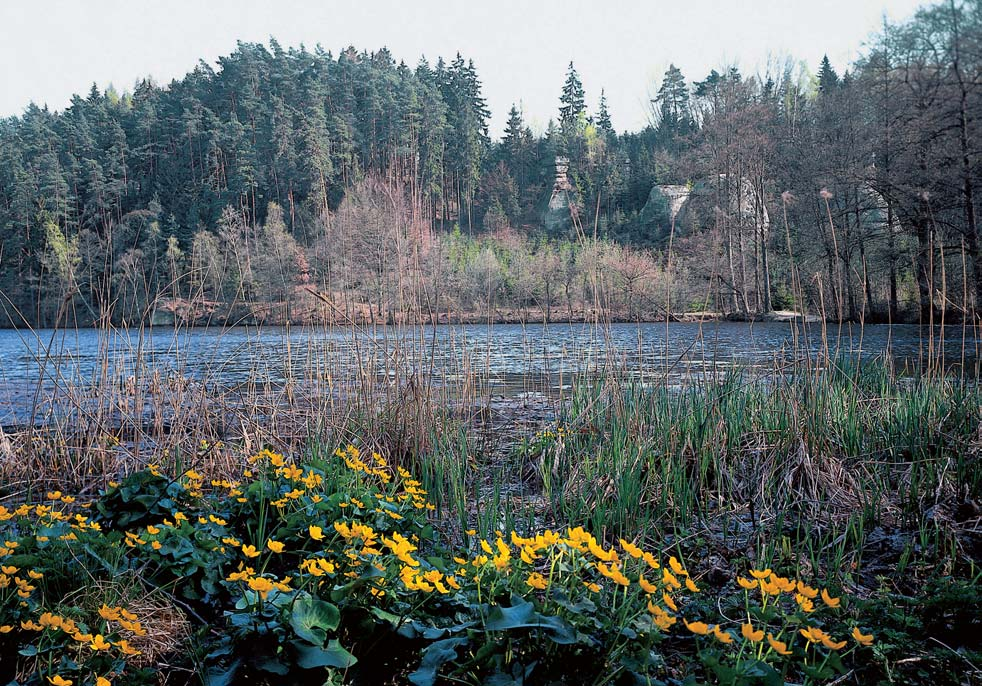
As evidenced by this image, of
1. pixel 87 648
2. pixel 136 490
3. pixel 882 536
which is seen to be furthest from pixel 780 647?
pixel 136 490

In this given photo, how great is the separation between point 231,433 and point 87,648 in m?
2.42

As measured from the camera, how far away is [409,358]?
3.76 m

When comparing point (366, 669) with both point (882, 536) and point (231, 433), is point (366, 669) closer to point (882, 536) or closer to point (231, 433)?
point (882, 536)

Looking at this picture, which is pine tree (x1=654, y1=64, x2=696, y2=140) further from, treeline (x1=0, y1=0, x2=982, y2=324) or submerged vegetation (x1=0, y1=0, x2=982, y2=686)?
submerged vegetation (x1=0, y1=0, x2=982, y2=686)

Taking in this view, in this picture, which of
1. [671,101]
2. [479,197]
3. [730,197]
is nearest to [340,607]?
[730,197]

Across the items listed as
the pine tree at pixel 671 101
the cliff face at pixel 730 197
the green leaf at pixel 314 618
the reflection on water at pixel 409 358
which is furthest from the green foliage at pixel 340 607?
the pine tree at pixel 671 101


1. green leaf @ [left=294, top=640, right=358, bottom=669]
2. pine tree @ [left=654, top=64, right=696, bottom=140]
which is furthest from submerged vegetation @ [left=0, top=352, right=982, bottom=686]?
pine tree @ [left=654, top=64, right=696, bottom=140]

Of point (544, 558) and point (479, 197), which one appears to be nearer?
point (544, 558)

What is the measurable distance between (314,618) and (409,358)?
2663 millimetres

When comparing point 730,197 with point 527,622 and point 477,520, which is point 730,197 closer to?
point 477,520

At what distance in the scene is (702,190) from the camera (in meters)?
24.2

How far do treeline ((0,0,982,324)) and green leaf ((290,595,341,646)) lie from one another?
6.24ft

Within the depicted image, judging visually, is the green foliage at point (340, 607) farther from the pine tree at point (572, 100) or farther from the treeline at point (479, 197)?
the pine tree at point (572, 100)

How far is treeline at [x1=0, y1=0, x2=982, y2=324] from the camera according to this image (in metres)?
4.20
